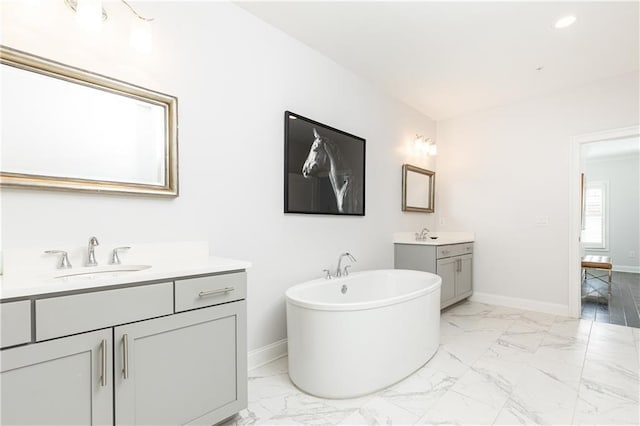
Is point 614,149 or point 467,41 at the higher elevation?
point 467,41

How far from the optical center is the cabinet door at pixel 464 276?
151 inches

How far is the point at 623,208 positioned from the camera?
21.3 ft

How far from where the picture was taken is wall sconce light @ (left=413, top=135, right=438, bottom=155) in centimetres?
414

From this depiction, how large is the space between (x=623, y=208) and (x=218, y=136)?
8.11 meters

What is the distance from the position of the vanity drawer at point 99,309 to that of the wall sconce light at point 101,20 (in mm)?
1171

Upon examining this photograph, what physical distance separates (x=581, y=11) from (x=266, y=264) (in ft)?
9.33

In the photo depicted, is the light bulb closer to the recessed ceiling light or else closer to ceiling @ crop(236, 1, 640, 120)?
ceiling @ crop(236, 1, 640, 120)

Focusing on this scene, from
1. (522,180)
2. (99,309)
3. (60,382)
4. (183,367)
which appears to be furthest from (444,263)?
(60,382)

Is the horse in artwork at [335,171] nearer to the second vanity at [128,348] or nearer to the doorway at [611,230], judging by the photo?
the second vanity at [128,348]

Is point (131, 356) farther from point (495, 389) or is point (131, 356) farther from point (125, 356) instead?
point (495, 389)

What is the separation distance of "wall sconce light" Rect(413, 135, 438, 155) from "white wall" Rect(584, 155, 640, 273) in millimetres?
4933

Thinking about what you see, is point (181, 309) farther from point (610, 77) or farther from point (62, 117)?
point (610, 77)

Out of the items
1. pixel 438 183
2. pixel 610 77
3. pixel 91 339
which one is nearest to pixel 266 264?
pixel 91 339

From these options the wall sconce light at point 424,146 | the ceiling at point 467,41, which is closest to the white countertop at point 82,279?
the ceiling at point 467,41
